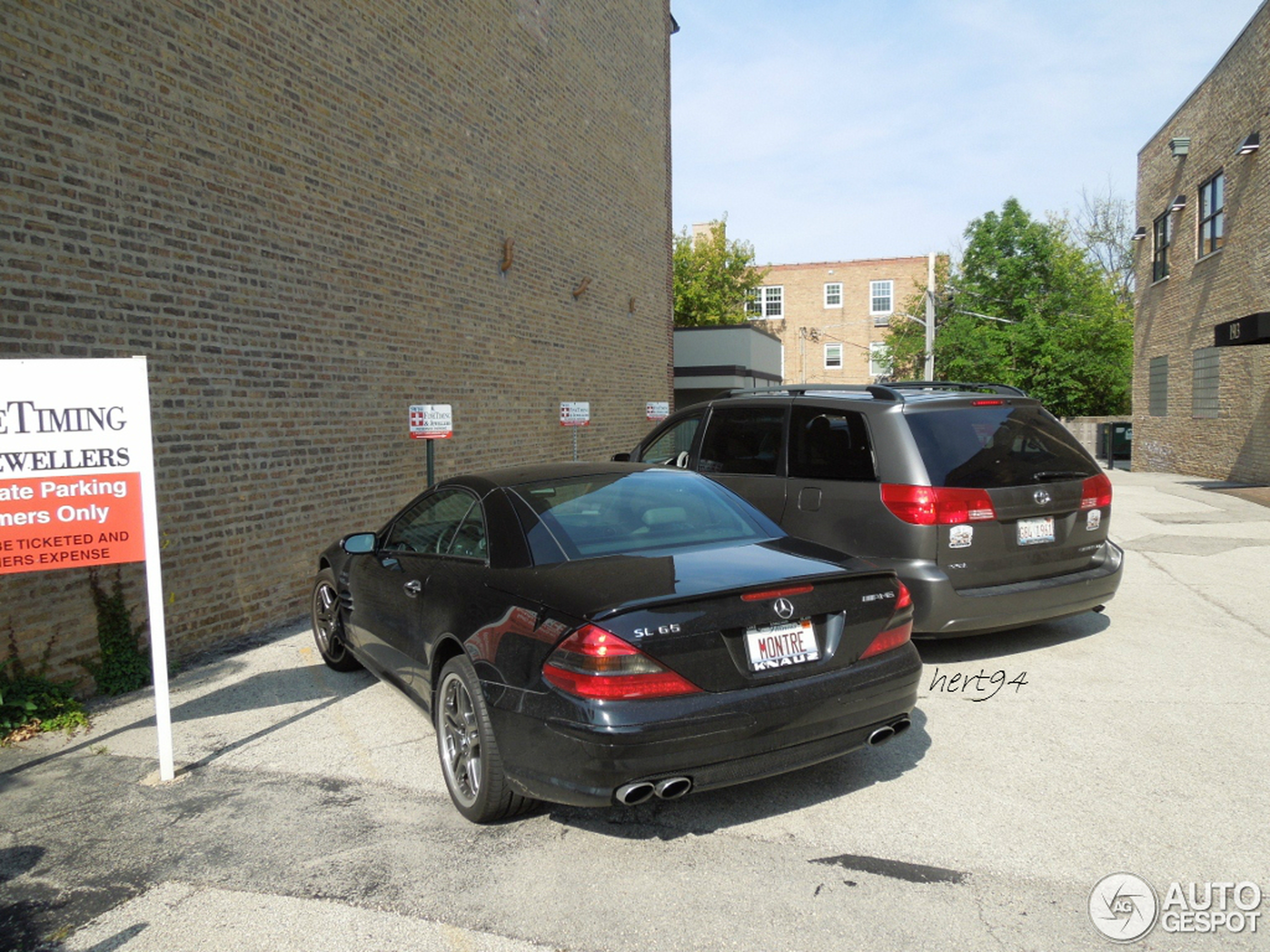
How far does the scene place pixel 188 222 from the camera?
22.5ft

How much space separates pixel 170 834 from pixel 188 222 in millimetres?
4735

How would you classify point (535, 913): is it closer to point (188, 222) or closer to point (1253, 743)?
point (1253, 743)

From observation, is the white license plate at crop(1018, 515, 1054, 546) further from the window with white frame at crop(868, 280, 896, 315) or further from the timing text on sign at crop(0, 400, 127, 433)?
the window with white frame at crop(868, 280, 896, 315)

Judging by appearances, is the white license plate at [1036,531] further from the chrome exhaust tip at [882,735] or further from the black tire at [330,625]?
the black tire at [330,625]

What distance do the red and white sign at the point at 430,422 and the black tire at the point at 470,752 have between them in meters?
5.22

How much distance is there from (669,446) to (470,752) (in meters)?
6.59

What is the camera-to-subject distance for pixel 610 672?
3316 mm

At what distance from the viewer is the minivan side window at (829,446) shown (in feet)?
19.9

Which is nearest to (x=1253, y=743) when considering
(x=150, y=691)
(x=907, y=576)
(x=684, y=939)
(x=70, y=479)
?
(x=907, y=576)

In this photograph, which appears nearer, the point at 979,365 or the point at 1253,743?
the point at 1253,743

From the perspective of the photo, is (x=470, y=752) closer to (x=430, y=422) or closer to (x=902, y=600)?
(x=902, y=600)

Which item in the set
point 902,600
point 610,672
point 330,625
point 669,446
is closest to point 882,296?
point 669,446

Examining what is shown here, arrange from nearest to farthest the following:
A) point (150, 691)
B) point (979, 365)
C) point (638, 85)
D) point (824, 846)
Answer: point (824, 846), point (150, 691), point (638, 85), point (979, 365)

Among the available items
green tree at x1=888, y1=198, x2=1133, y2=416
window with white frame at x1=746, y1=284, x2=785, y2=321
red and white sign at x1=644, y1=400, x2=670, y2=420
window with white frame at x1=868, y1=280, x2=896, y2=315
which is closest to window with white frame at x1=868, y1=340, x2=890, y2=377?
window with white frame at x1=868, y1=280, x2=896, y2=315
